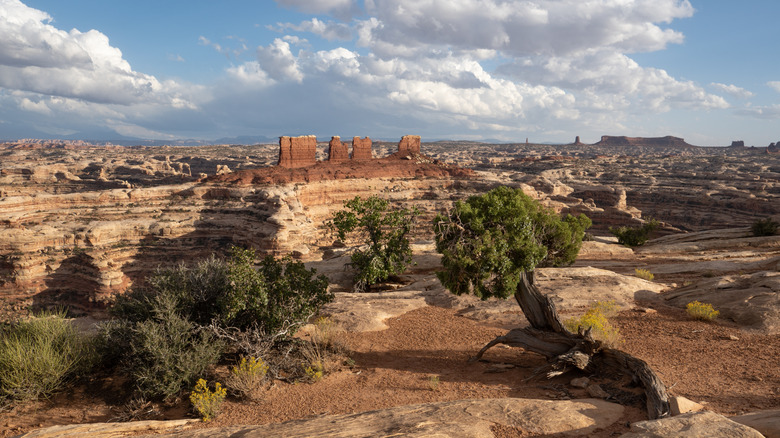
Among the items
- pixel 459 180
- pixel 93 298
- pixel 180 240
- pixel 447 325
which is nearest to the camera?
pixel 447 325

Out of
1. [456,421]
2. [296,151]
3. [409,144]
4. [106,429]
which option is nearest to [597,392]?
[456,421]

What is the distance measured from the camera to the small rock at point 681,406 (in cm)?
775

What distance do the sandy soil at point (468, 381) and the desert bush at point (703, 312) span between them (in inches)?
14.3

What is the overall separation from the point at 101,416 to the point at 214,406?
3166mm

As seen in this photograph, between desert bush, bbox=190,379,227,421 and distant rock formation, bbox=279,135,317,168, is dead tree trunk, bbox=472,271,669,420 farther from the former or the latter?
distant rock formation, bbox=279,135,317,168

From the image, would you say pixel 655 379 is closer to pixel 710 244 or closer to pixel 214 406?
pixel 214 406

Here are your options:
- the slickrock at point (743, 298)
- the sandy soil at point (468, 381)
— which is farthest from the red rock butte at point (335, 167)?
the slickrock at point (743, 298)

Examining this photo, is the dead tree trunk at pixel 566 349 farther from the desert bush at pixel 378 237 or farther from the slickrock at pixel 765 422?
the desert bush at pixel 378 237

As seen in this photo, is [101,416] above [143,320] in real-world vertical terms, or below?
below

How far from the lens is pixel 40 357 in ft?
36.4

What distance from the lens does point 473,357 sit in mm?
12953

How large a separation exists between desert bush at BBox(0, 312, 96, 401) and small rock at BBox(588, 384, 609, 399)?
1412 cm

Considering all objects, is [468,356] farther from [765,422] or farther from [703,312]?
[703,312]

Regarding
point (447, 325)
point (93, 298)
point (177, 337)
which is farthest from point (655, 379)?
point (93, 298)
